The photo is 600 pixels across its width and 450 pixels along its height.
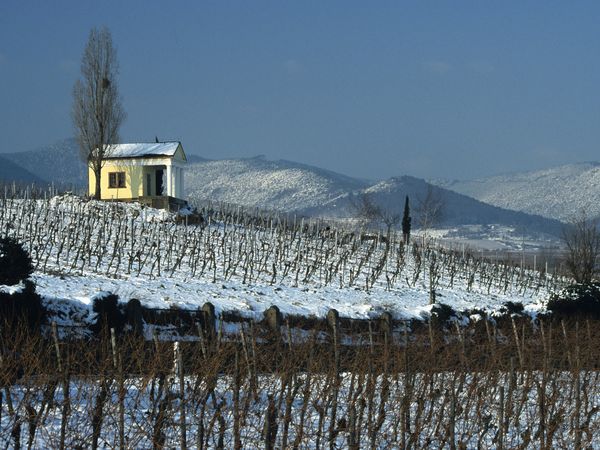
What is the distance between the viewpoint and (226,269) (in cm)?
3816

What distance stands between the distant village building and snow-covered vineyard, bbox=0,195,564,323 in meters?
3.75

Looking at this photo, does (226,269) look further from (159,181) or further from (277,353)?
(277,353)

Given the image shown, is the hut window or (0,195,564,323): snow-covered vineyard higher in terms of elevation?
the hut window

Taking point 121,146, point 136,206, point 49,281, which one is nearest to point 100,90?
point 121,146

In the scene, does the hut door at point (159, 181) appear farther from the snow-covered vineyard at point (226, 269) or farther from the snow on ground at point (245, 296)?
the snow on ground at point (245, 296)

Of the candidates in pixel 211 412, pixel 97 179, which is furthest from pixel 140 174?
pixel 211 412

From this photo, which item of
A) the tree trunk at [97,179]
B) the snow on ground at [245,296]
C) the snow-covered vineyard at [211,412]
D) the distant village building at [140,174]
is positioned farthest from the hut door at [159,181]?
the snow-covered vineyard at [211,412]

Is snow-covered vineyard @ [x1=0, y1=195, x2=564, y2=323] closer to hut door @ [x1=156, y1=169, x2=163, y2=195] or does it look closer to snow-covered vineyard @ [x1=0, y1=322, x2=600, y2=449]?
hut door @ [x1=156, y1=169, x2=163, y2=195]

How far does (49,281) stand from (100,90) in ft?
87.0

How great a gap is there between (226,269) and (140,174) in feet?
61.0

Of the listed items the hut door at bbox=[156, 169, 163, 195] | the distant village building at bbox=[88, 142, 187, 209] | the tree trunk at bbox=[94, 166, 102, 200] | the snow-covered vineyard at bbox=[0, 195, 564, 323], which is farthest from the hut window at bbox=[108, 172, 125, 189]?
the snow-covered vineyard at bbox=[0, 195, 564, 323]

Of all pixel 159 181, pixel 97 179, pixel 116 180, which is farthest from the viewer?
pixel 159 181

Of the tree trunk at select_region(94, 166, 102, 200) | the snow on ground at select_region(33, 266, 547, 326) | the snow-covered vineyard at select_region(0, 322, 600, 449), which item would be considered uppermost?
the tree trunk at select_region(94, 166, 102, 200)

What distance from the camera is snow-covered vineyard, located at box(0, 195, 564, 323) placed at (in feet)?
97.5
